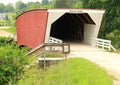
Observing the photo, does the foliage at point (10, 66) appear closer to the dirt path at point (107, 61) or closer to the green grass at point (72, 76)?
the green grass at point (72, 76)

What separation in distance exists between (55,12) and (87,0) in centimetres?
884

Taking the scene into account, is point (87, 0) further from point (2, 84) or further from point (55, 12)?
point (2, 84)

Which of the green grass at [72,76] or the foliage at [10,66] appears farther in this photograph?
the foliage at [10,66]

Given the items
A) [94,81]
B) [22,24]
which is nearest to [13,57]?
[94,81]

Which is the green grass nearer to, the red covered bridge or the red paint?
the red covered bridge

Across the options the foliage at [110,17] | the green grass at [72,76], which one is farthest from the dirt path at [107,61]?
the foliage at [110,17]

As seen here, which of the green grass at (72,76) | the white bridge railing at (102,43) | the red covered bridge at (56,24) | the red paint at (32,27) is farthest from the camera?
the red paint at (32,27)

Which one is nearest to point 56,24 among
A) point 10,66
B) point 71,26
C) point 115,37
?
point 71,26

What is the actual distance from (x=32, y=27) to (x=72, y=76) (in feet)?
40.3

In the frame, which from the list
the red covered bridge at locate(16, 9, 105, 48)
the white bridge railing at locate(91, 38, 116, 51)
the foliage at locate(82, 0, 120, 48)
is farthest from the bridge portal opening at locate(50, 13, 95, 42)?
the foliage at locate(82, 0, 120, 48)

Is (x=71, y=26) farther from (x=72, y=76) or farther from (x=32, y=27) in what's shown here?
(x=72, y=76)

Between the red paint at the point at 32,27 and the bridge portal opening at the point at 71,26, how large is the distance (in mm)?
3057

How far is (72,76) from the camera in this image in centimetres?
1165

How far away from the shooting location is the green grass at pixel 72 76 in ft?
35.2
